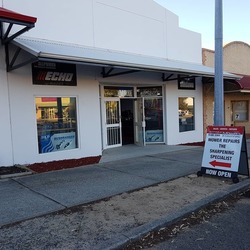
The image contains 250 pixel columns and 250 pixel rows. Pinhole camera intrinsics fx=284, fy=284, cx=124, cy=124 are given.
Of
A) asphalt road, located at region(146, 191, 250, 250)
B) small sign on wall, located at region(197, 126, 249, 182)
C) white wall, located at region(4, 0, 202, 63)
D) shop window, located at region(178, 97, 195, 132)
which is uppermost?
white wall, located at region(4, 0, 202, 63)

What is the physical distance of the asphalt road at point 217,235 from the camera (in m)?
3.73

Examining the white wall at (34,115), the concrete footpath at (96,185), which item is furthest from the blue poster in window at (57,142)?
the concrete footpath at (96,185)

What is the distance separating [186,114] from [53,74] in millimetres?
7366

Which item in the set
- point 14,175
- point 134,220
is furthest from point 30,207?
point 14,175

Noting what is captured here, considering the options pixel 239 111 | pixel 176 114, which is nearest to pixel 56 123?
pixel 176 114

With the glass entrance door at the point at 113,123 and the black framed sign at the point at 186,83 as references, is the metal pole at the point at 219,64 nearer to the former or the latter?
the glass entrance door at the point at 113,123

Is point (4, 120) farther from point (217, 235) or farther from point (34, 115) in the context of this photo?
point (217, 235)

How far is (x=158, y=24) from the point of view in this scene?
12359 millimetres

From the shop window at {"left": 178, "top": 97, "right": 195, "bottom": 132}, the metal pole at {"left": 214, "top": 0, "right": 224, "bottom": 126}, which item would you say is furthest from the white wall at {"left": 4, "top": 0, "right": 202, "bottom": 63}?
the metal pole at {"left": 214, "top": 0, "right": 224, "bottom": 126}

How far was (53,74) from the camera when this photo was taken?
29.1 feet

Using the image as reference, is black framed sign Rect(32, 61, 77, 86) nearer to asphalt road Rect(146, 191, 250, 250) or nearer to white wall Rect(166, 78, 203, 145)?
white wall Rect(166, 78, 203, 145)

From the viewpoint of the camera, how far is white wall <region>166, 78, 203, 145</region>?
12.8 m

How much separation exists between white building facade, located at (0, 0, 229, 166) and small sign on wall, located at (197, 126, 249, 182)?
3283 millimetres

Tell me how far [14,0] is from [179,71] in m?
5.79
